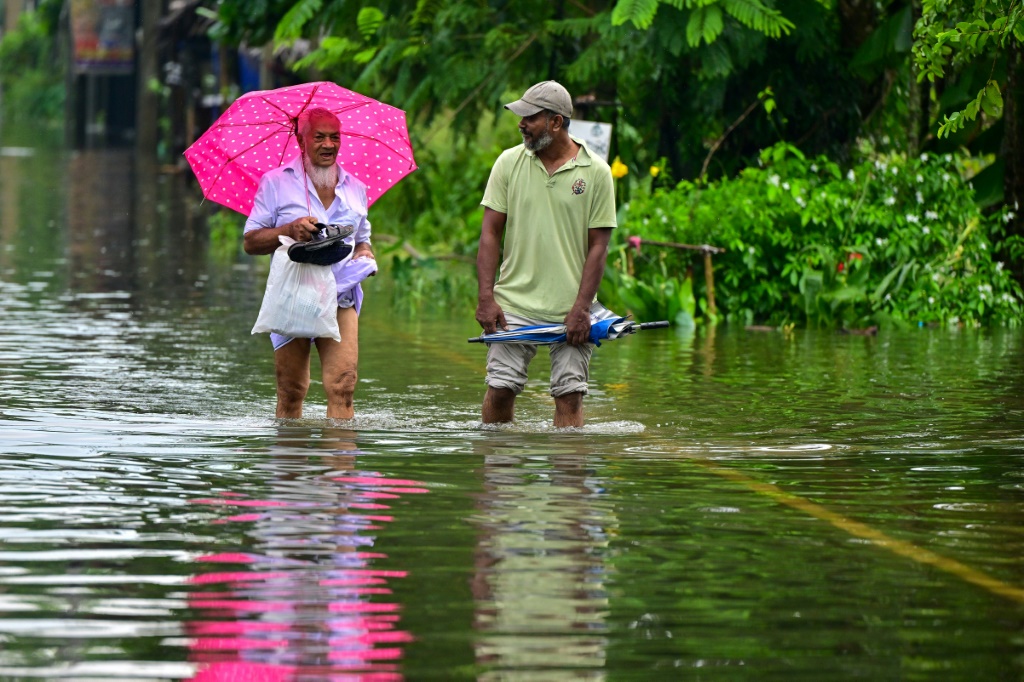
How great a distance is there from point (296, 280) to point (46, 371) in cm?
312

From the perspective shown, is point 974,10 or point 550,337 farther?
point 974,10

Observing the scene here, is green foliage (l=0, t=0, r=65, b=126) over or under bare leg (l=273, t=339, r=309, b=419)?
over

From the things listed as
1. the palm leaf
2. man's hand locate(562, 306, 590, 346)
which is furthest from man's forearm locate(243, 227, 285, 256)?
the palm leaf

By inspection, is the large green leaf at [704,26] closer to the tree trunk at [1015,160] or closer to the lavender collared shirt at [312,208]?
the tree trunk at [1015,160]

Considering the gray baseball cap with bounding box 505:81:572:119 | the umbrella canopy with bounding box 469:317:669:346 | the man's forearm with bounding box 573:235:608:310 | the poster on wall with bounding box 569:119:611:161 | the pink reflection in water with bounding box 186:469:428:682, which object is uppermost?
the poster on wall with bounding box 569:119:611:161

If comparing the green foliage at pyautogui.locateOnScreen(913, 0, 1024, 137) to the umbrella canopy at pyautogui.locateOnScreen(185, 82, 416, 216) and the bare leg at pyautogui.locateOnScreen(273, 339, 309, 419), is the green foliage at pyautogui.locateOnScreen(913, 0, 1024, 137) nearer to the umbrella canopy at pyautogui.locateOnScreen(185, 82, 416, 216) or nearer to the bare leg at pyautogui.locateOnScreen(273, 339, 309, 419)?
the umbrella canopy at pyautogui.locateOnScreen(185, 82, 416, 216)

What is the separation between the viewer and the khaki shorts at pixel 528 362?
8.77 m

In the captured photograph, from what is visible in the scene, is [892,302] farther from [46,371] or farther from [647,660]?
[647,660]

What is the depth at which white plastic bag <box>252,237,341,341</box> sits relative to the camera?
29.0 feet

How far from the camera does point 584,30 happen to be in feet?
51.9

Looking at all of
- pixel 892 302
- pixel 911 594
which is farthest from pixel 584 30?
pixel 911 594

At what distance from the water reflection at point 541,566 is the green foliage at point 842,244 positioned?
6.69 meters

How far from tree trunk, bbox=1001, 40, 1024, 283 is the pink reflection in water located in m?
10.0

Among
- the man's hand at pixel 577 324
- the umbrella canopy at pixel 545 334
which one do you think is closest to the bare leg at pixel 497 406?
the umbrella canopy at pixel 545 334
